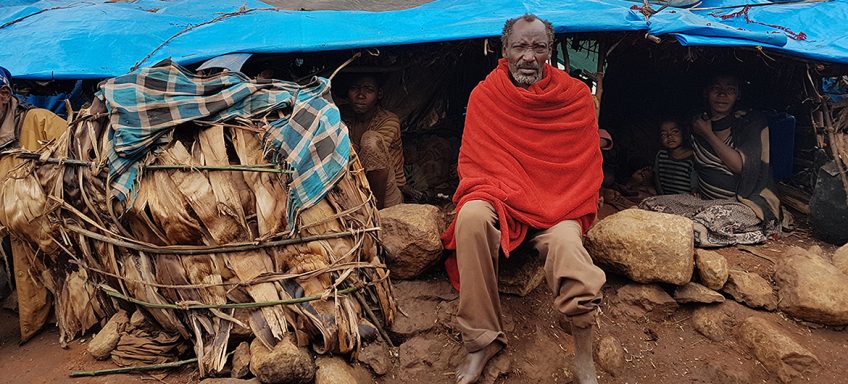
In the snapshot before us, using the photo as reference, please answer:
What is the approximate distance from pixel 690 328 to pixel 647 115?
11.2 ft

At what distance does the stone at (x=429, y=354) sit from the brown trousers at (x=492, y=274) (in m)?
0.26

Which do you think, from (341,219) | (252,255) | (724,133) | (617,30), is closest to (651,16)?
(617,30)

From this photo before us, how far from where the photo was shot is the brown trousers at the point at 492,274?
2.21m

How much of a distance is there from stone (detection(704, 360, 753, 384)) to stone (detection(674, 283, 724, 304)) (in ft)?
1.25

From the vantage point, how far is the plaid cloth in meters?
2.43

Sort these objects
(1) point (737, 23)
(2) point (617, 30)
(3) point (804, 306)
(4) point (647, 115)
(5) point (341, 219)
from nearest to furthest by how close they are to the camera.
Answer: (5) point (341, 219), (3) point (804, 306), (2) point (617, 30), (1) point (737, 23), (4) point (647, 115)

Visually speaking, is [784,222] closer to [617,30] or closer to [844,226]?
[844,226]

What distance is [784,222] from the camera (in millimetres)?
4023

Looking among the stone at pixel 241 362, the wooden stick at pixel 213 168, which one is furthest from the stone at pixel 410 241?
the stone at pixel 241 362

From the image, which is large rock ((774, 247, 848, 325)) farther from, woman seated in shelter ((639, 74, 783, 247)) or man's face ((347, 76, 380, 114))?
man's face ((347, 76, 380, 114))

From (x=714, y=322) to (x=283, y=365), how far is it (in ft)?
7.73

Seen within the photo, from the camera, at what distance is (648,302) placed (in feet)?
9.77

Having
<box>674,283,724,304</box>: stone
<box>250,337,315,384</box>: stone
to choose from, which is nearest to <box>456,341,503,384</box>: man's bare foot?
<box>250,337,315,384</box>: stone

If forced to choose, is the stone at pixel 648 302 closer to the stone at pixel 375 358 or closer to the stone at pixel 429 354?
the stone at pixel 429 354
